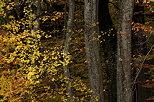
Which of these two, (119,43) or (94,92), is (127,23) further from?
(94,92)

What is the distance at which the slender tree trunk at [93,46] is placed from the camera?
7234 millimetres

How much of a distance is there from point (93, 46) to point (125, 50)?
1.08 m

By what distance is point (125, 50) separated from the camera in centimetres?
693

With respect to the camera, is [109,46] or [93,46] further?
[109,46]

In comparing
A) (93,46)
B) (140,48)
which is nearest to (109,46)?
(140,48)

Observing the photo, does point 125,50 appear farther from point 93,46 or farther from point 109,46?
point 109,46

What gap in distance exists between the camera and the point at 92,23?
7242 mm

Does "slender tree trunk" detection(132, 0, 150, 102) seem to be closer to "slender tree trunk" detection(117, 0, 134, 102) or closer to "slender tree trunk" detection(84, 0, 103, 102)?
"slender tree trunk" detection(117, 0, 134, 102)

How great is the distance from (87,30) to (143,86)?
3.47m

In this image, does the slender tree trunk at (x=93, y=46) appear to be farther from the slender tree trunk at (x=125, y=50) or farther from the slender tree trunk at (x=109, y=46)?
the slender tree trunk at (x=109, y=46)

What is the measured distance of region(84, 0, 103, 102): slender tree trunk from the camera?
7.23m

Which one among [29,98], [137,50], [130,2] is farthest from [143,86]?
[29,98]

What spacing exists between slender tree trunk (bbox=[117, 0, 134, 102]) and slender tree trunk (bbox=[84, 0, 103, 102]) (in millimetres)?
752

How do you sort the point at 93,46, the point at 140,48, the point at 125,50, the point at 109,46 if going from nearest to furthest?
the point at 125,50 → the point at 93,46 → the point at 140,48 → the point at 109,46
